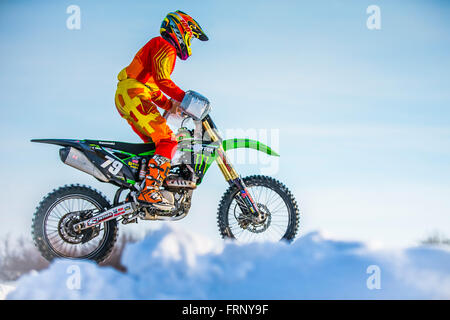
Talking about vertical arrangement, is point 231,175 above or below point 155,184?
above

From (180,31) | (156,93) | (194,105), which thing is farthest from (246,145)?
(180,31)

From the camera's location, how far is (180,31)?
→ 8.51 m

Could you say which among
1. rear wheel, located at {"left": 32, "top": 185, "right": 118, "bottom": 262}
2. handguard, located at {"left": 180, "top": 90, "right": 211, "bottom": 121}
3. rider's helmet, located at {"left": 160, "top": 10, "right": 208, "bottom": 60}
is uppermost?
rider's helmet, located at {"left": 160, "top": 10, "right": 208, "bottom": 60}

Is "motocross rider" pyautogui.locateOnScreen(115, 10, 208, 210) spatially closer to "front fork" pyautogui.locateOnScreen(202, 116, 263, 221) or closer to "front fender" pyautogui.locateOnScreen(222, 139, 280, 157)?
"front fork" pyautogui.locateOnScreen(202, 116, 263, 221)

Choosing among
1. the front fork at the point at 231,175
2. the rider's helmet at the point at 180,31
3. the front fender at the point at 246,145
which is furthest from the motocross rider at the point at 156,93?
the front fender at the point at 246,145

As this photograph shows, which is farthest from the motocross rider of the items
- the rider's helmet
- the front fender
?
the front fender

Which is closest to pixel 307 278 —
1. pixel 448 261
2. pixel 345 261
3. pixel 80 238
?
pixel 345 261

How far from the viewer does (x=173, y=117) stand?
859 centimetres

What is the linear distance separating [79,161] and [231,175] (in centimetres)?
223

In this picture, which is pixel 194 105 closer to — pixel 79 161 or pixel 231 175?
pixel 231 175

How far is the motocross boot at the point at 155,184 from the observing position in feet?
26.5

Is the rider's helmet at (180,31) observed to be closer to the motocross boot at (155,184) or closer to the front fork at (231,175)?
the front fork at (231,175)

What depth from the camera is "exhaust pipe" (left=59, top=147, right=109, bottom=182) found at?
7.96 m

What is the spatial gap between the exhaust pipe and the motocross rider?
672 millimetres
